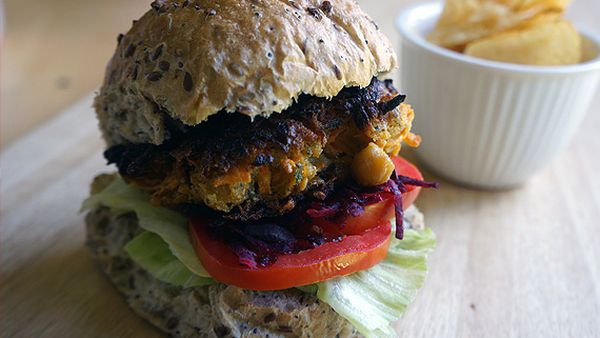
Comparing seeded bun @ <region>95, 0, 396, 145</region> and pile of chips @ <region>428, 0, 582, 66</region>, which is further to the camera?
pile of chips @ <region>428, 0, 582, 66</region>

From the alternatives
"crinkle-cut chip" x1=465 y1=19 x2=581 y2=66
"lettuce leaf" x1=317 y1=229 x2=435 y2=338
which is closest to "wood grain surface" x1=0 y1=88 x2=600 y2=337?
"lettuce leaf" x1=317 y1=229 x2=435 y2=338

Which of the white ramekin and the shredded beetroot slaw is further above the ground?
the shredded beetroot slaw

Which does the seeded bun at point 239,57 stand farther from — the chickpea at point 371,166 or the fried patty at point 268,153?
the chickpea at point 371,166

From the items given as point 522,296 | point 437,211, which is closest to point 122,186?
point 437,211

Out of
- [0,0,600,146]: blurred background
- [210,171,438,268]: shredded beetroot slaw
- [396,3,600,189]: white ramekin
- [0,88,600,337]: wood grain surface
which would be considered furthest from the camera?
[0,0,600,146]: blurred background

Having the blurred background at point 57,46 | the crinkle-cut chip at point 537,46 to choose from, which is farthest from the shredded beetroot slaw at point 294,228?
the blurred background at point 57,46

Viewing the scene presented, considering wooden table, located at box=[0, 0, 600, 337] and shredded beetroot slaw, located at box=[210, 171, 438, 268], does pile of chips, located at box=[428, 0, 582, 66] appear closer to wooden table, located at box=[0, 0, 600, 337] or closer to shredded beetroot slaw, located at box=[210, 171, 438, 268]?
wooden table, located at box=[0, 0, 600, 337]

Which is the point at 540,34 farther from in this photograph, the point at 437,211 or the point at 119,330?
the point at 119,330
